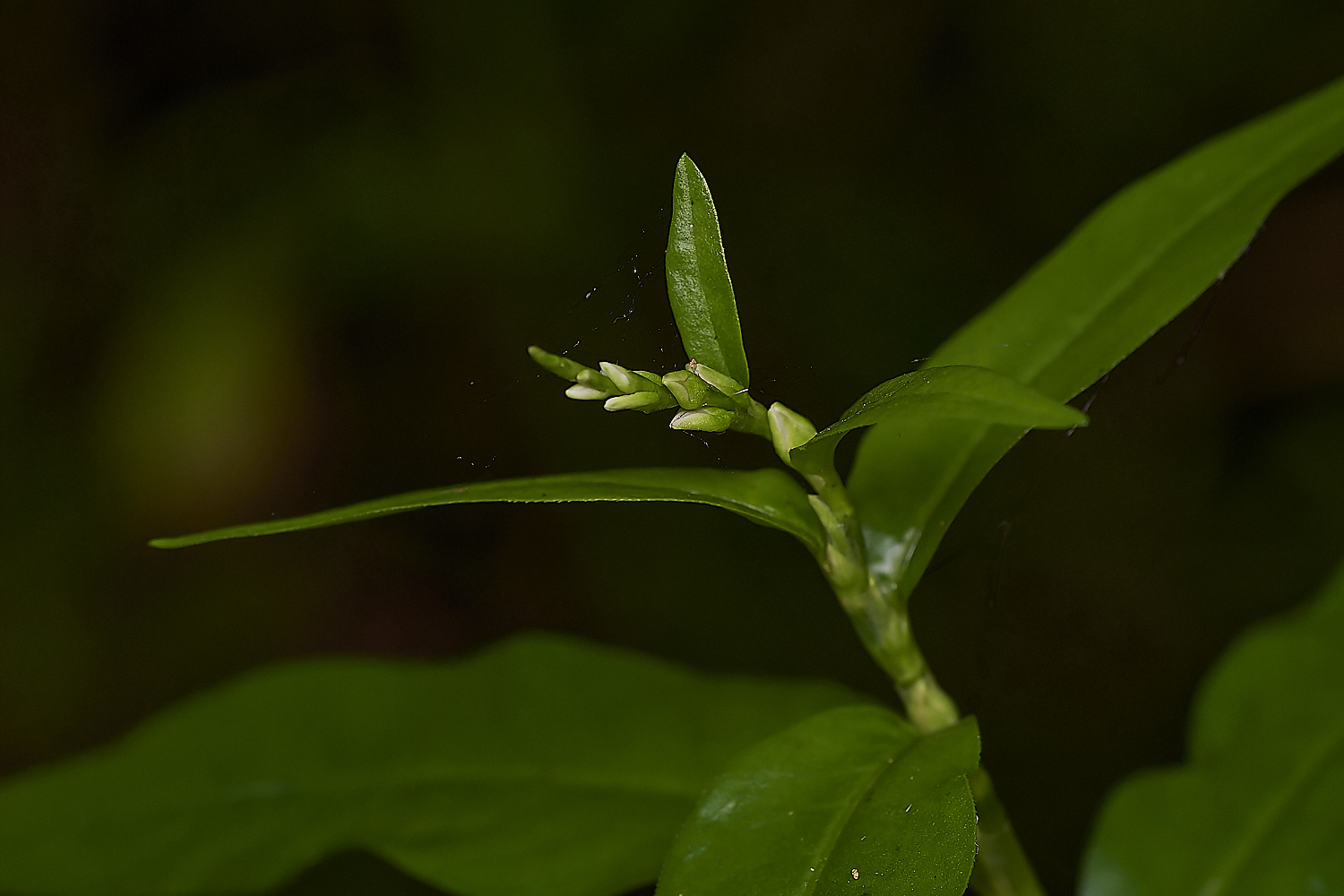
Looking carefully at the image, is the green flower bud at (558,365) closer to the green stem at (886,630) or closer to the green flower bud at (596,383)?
the green flower bud at (596,383)

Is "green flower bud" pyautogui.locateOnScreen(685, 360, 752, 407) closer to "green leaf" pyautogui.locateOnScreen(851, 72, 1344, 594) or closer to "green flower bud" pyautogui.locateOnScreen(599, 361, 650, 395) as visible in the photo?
"green flower bud" pyautogui.locateOnScreen(599, 361, 650, 395)

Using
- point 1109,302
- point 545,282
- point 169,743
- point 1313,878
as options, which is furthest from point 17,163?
point 1313,878

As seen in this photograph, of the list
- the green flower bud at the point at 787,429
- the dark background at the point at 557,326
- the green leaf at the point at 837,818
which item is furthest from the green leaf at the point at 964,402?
the dark background at the point at 557,326

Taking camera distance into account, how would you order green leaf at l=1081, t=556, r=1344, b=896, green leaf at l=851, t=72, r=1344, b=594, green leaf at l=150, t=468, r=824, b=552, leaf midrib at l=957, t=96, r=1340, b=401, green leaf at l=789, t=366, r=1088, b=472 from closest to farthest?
green leaf at l=789, t=366, r=1088, b=472
green leaf at l=150, t=468, r=824, b=552
green leaf at l=851, t=72, r=1344, b=594
leaf midrib at l=957, t=96, r=1340, b=401
green leaf at l=1081, t=556, r=1344, b=896

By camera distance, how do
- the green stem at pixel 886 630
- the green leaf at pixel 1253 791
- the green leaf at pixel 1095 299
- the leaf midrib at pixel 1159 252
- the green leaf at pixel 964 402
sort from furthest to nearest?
1. the green leaf at pixel 1253 791
2. the leaf midrib at pixel 1159 252
3. the green leaf at pixel 1095 299
4. the green stem at pixel 886 630
5. the green leaf at pixel 964 402

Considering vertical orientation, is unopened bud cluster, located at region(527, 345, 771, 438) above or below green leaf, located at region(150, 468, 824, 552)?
above

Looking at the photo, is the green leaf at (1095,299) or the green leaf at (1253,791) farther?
the green leaf at (1253,791)

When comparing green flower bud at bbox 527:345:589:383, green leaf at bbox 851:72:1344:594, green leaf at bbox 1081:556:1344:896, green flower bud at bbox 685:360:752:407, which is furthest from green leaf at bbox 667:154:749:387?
green leaf at bbox 1081:556:1344:896
